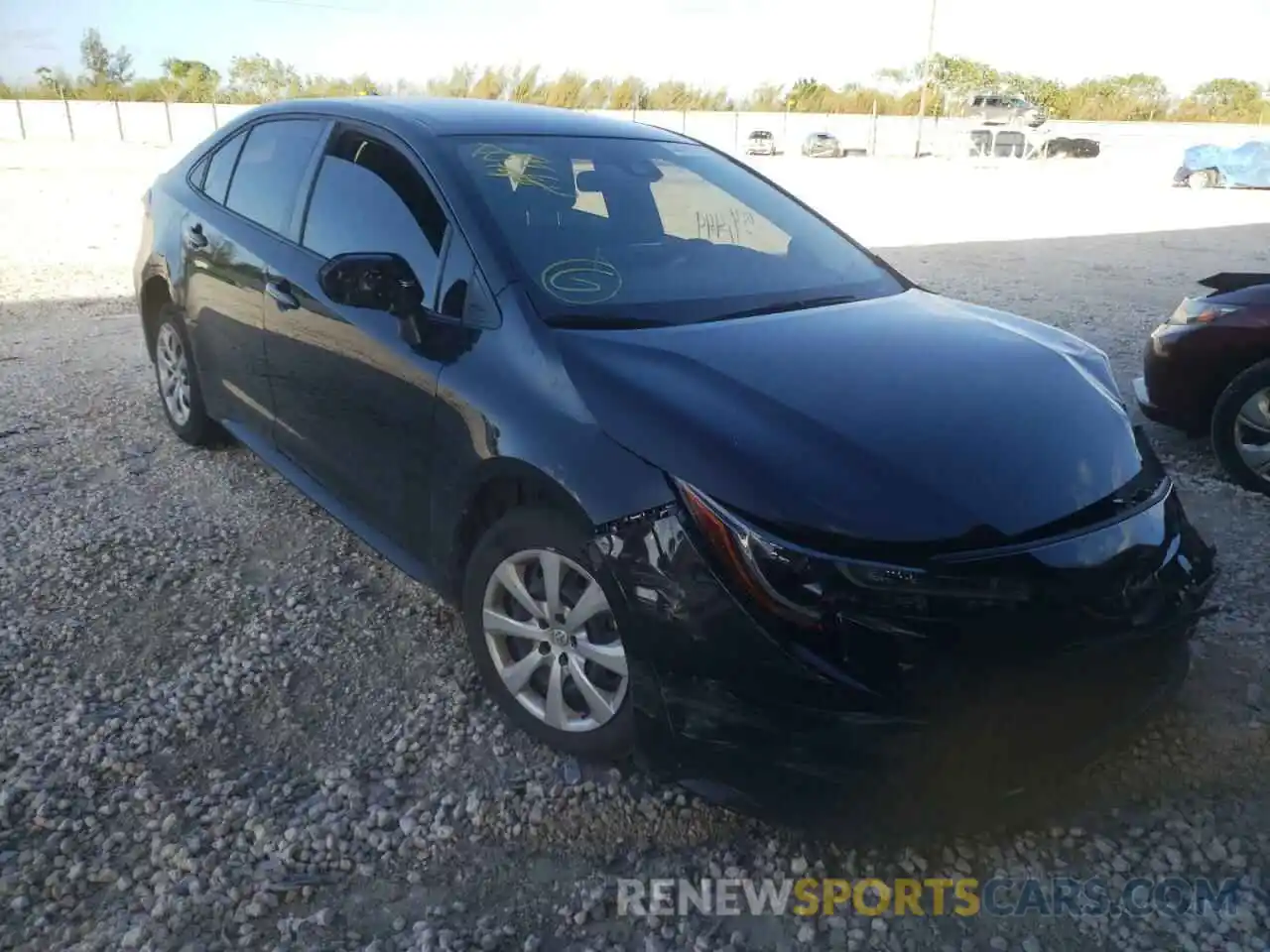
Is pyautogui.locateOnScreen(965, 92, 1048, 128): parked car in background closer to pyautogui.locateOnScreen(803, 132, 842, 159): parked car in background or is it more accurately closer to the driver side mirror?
pyautogui.locateOnScreen(803, 132, 842, 159): parked car in background

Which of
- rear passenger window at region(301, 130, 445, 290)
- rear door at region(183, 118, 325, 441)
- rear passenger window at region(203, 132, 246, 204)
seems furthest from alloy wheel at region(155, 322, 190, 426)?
rear passenger window at region(301, 130, 445, 290)

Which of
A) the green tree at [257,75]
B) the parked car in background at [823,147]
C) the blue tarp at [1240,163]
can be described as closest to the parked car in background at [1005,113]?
the parked car in background at [823,147]

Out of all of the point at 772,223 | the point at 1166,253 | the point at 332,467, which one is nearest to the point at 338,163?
the point at 332,467

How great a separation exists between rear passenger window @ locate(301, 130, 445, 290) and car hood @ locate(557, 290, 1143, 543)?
25.9 inches

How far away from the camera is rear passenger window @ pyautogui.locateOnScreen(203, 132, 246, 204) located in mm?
4251

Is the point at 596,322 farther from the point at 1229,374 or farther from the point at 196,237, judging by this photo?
the point at 1229,374

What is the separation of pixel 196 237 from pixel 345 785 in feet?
8.82

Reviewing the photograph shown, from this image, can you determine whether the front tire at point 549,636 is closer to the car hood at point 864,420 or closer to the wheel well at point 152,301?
Answer: the car hood at point 864,420

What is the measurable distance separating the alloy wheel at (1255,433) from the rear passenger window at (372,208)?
380 cm

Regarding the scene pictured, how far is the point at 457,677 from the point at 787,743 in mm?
1319

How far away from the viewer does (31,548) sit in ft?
12.6

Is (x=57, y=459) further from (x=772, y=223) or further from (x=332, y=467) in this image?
(x=772, y=223)

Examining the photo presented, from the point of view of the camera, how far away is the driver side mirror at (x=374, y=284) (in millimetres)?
2779

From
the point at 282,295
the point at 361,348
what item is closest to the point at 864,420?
the point at 361,348
